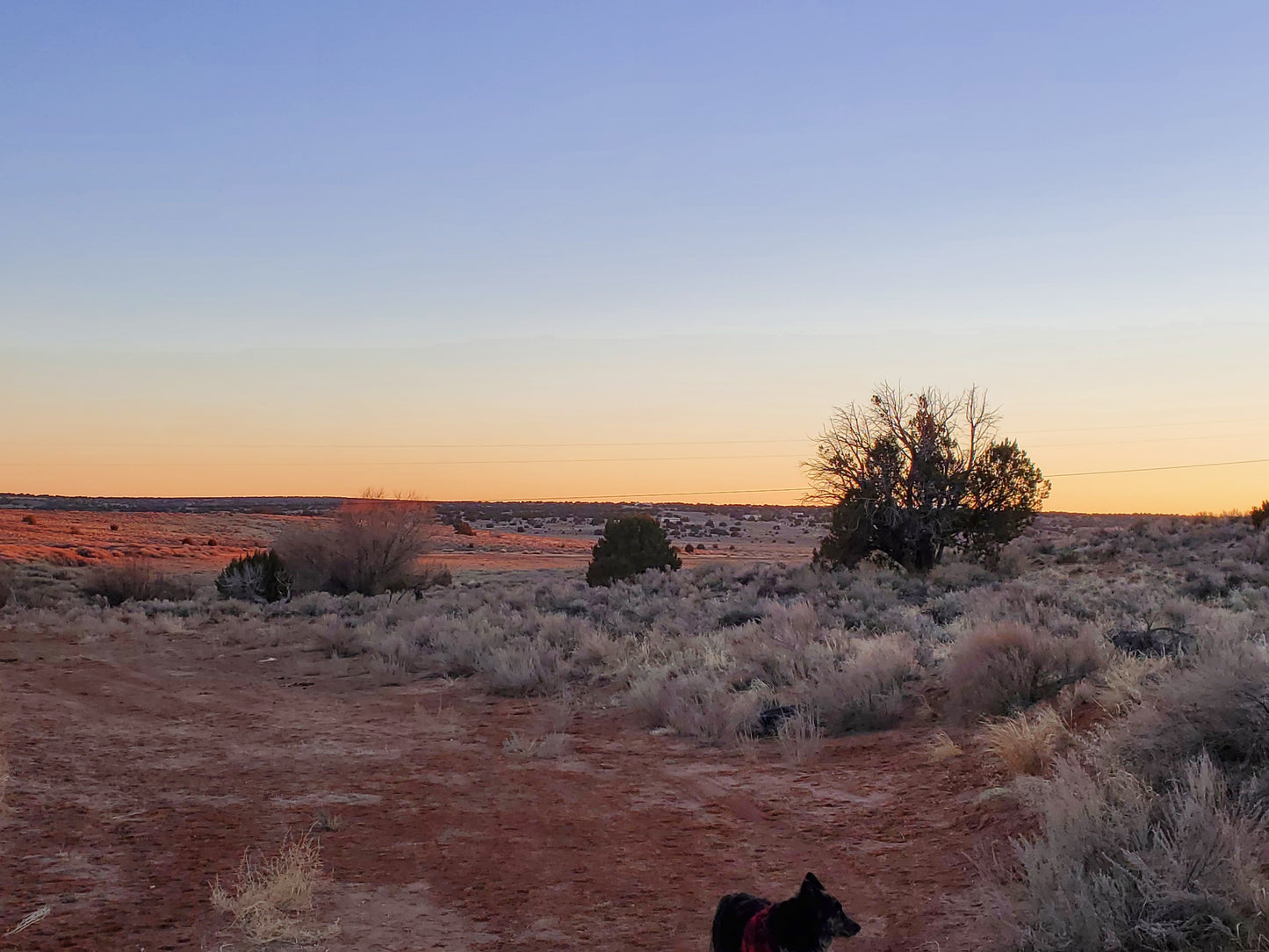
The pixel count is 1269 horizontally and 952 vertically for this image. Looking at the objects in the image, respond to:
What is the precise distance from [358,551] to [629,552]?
328 inches

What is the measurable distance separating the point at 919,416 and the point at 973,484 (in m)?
2.53

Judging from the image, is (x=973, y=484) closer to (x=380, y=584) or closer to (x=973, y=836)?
(x=380, y=584)

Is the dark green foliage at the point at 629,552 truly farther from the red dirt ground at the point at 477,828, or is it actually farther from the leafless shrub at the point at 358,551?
the red dirt ground at the point at 477,828

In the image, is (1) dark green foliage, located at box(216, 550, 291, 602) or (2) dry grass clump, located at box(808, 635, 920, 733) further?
(1) dark green foliage, located at box(216, 550, 291, 602)

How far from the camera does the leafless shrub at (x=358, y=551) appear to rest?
103 feet

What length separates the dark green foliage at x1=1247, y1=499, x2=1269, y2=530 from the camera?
34469 mm

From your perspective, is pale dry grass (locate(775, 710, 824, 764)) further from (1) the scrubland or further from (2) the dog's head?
(2) the dog's head

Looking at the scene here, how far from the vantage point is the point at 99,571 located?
32781 millimetres

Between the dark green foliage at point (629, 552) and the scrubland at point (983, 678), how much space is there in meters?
2.84

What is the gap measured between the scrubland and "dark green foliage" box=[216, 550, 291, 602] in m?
1.38

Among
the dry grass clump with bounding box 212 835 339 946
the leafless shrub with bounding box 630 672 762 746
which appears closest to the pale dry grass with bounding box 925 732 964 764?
the leafless shrub with bounding box 630 672 762 746

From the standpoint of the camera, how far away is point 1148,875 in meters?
4.34

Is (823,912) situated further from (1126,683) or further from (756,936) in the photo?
(1126,683)

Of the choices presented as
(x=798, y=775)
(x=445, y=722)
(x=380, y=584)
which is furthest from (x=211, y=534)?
Result: (x=798, y=775)
